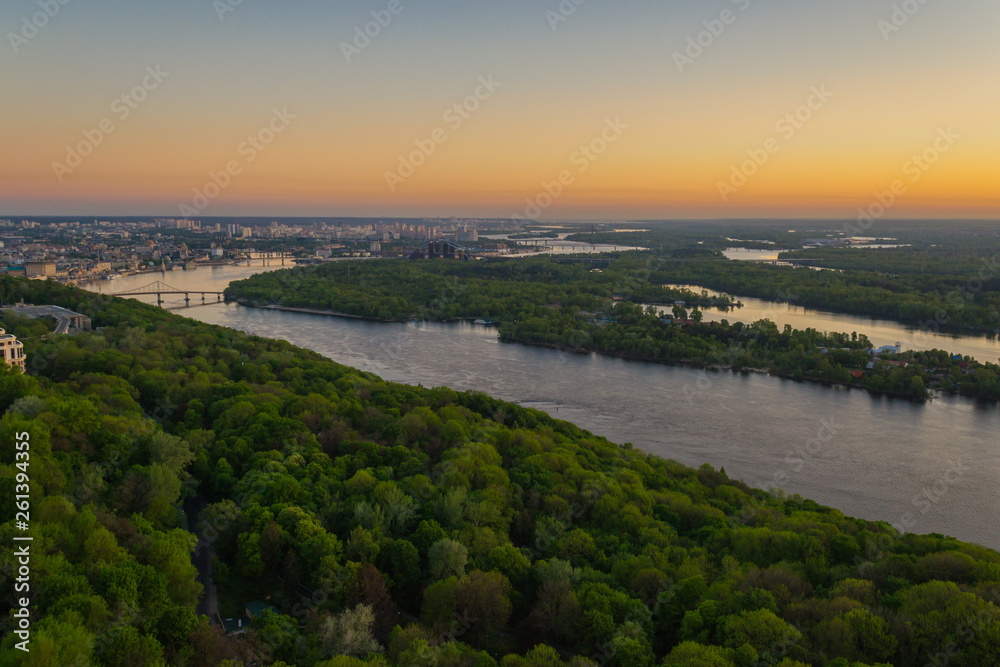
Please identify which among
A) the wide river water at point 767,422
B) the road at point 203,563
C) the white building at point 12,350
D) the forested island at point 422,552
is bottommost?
the wide river water at point 767,422

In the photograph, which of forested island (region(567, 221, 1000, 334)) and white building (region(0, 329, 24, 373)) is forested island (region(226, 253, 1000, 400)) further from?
white building (region(0, 329, 24, 373))

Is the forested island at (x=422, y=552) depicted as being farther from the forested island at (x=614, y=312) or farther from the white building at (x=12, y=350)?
the forested island at (x=614, y=312)

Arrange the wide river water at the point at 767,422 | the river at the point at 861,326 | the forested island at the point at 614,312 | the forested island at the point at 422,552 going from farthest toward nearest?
the river at the point at 861,326
the forested island at the point at 614,312
the wide river water at the point at 767,422
the forested island at the point at 422,552

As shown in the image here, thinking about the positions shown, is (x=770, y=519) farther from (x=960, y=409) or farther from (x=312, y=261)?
(x=312, y=261)

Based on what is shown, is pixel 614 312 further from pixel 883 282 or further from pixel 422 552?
pixel 422 552

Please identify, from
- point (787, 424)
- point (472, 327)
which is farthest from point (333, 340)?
point (787, 424)

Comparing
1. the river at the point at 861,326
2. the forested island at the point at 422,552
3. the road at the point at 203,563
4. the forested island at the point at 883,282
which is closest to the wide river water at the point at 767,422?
the river at the point at 861,326
